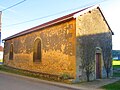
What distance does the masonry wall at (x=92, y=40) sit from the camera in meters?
16.3

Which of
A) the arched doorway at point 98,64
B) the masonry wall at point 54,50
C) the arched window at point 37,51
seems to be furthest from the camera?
the arched window at point 37,51

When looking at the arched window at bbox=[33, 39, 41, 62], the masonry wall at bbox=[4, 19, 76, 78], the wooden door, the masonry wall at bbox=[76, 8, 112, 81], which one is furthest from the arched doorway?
the arched window at bbox=[33, 39, 41, 62]

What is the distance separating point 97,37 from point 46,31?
4859 mm

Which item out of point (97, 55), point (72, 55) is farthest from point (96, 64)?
point (72, 55)

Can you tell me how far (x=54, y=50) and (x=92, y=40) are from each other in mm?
3482

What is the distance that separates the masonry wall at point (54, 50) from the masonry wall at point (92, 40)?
0.58 m

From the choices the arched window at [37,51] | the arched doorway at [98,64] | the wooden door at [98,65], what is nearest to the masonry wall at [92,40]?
the arched doorway at [98,64]

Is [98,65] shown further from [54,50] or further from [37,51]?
[37,51]

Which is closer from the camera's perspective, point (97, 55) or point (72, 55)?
point (72, 55)

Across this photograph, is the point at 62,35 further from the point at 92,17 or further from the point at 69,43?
the point at 92,17

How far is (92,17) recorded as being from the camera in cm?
1836

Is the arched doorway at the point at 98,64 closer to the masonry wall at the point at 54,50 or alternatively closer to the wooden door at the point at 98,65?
the wooden door at the point at 98,65

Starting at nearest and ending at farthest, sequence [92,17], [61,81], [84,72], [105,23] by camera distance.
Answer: [61,81]
[84,72]
[92,17]
[105,23]

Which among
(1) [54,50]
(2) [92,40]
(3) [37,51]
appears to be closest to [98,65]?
(2) [92,40]
